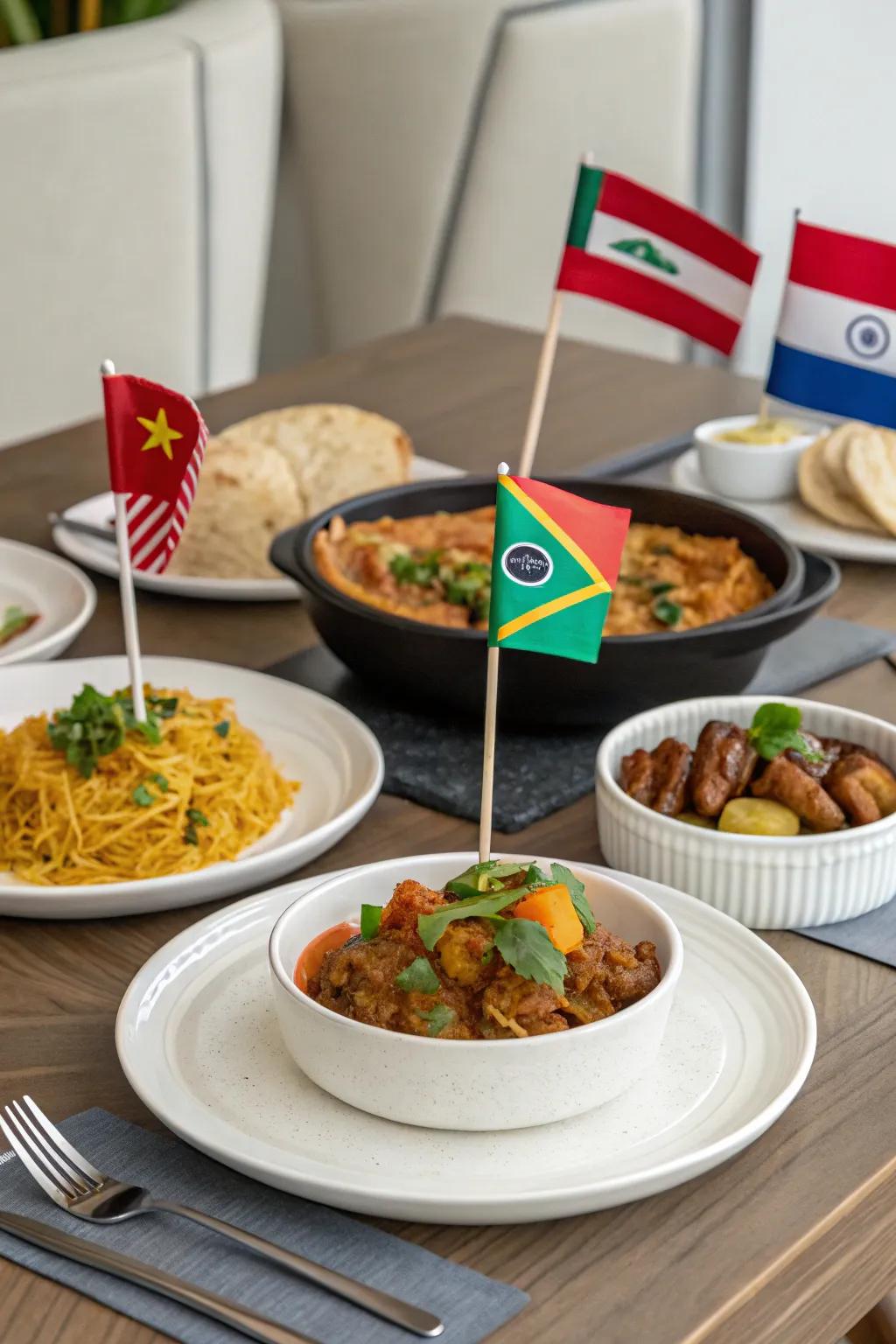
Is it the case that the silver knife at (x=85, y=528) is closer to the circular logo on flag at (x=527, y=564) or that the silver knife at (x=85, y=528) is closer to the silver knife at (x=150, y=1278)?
the circular logo on flag at (x=527, y=564)

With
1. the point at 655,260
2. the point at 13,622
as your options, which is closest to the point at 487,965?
the point at 13,622

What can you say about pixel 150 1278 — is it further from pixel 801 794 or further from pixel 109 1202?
pixel 801 794

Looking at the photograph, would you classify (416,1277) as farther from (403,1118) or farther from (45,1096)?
(45,1096)

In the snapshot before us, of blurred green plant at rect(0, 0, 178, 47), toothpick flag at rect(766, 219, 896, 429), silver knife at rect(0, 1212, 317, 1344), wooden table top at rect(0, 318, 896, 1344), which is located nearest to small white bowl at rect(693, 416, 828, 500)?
toothpick flag at rect(766, 219, 896, 429)

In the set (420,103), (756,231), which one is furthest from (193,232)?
(756,231)

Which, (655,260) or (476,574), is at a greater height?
(655,260)

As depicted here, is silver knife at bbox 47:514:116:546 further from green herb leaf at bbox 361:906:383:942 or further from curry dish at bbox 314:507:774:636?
green herb leaf at bbox 361:906:383:942
